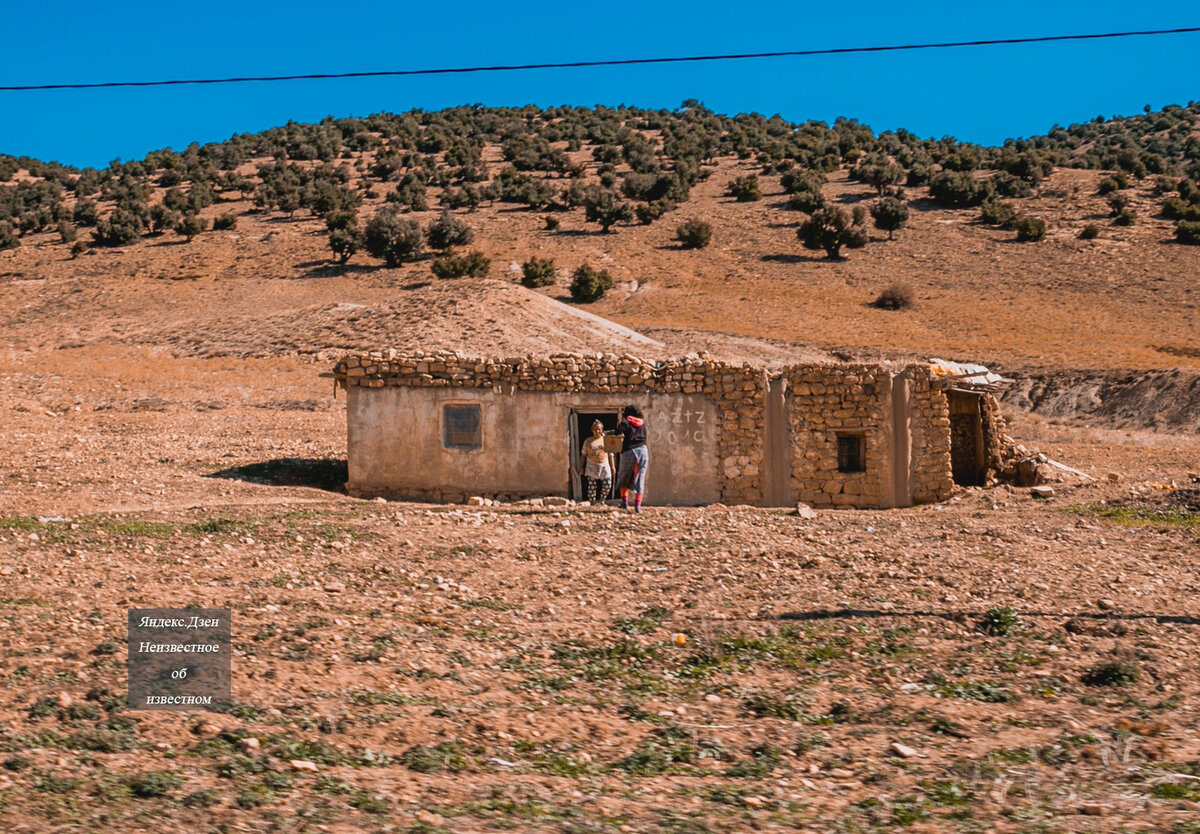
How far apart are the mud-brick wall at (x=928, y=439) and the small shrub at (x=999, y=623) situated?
870 cm

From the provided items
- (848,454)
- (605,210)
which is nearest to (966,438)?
(848,454)

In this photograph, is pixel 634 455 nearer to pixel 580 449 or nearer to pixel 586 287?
pixel 580 449

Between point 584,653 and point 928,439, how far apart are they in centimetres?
1100

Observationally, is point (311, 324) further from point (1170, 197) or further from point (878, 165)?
point (1170, 197)

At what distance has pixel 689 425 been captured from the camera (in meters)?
18.0

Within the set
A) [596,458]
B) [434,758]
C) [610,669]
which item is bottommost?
[434,758]

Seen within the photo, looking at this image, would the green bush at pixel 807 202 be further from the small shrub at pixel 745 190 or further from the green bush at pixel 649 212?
the green bush at pixel 649 212

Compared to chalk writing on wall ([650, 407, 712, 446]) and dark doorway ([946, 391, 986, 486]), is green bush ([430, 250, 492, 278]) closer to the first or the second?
dark doorway ([946, 391, 986, 486])

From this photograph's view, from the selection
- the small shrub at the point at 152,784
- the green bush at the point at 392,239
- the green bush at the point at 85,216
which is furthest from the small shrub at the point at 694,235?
the small shrub at the point at 152,784

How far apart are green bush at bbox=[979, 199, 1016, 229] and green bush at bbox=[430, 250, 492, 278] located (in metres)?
26.5

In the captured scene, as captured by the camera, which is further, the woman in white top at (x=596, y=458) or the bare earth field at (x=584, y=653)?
the woman in white top at (x=596, y=458)

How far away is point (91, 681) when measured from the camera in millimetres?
7246

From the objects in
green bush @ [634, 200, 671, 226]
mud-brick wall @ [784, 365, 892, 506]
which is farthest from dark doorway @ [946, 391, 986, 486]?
green bush @ [634, 200, 671, 226]

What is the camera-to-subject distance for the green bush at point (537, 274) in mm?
46281
